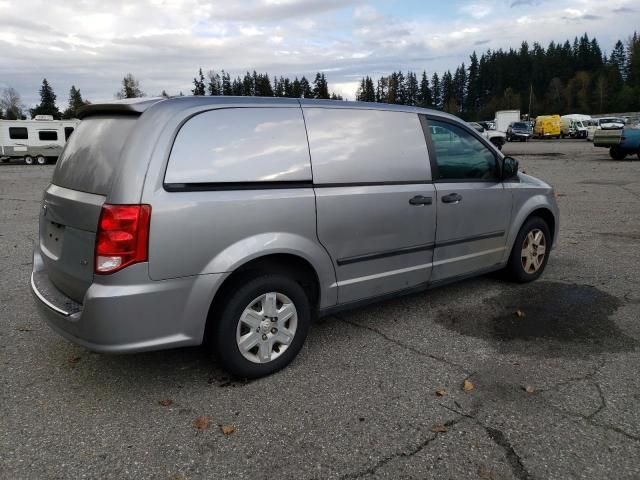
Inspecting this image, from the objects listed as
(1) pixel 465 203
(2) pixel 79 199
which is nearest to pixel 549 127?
(1) pixel 465 203

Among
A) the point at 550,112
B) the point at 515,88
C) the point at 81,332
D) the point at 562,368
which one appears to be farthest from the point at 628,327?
the point at 515,88

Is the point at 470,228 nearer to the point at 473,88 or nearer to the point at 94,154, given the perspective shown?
the point at 94,154

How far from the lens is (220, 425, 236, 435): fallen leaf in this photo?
2.84m

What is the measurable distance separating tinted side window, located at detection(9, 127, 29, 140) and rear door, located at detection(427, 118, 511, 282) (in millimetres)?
33812

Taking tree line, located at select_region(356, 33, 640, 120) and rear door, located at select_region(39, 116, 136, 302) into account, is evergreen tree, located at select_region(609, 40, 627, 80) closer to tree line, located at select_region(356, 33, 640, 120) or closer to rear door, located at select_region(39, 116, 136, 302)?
tree line, located at select_region(356, 33, 640, 120)

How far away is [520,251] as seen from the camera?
17.2 ft

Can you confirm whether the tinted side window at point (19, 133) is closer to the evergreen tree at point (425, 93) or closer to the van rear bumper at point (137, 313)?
the van rear bumper at point (137, 313)

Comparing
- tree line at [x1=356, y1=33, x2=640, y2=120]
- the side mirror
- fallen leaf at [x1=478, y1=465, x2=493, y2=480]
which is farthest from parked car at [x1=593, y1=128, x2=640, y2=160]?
tree line at [x1=356, y1=33, x2=640, y2=120]

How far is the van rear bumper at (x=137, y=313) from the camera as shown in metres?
2.84

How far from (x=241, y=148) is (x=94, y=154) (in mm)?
915

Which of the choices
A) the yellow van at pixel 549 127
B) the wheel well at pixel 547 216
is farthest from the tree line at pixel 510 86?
the wheel well at pixel 547 216

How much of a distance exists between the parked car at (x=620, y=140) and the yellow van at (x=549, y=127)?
33067 mm

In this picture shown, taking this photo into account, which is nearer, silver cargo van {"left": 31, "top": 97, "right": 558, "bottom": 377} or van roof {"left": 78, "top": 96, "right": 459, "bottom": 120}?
silver cargo van {"left": 31, "top": 97, "right": 558, "bottom": 377}

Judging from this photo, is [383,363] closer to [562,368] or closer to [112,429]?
[562,368]
